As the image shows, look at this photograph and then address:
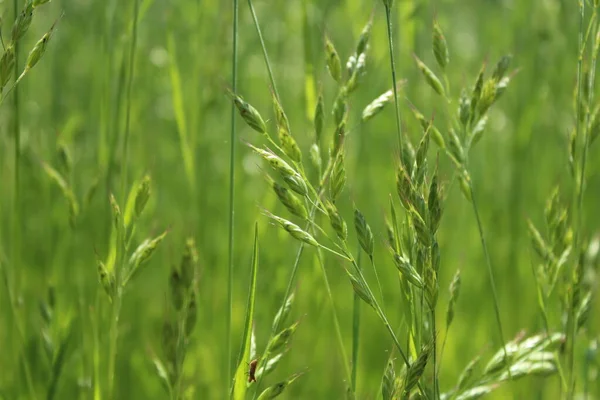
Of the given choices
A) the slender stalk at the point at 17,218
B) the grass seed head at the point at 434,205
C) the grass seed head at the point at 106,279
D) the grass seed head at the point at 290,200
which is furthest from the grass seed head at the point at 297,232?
the slender stalk at the point at 17,218

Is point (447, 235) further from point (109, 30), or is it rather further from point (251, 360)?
point (251, 360)

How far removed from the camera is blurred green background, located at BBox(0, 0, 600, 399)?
1.55 m

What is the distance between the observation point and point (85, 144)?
2.46m

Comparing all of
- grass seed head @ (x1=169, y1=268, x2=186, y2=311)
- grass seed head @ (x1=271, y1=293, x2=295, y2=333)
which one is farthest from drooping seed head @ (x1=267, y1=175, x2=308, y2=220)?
grass seed head @ (x1=169, y1=268, x2=186, y2=311)

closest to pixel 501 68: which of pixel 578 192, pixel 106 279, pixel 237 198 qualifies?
pixel 578 192

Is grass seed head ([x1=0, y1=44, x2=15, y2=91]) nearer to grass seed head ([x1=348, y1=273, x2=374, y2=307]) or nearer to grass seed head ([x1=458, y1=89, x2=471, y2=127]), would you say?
grass seed head ([x1=348, y1=273, x2=374, y2=307])

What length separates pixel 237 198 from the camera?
83.8 inches

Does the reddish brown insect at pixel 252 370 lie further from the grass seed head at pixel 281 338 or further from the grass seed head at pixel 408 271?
the grass seed head at pixel 408 271

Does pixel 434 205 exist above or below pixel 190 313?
above

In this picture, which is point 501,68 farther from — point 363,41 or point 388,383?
point 388,383

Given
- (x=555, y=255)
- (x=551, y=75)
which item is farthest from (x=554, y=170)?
(x=555, y=255)

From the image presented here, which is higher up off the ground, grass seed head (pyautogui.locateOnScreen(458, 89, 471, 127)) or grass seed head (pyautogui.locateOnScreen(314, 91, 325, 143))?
grass seed head (pyautogui.locateOnScreen(314, 91, 325, 143))

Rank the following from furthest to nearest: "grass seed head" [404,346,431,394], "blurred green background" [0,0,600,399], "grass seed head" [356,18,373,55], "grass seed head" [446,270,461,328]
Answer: "blurred green background" [0,0,600,399] → "grass seed head" [356,18,373,55] → "grass seed head" [446,270,461,328] → "grass seed head" [404,346,431,394]

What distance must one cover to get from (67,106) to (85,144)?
0.51 feet
